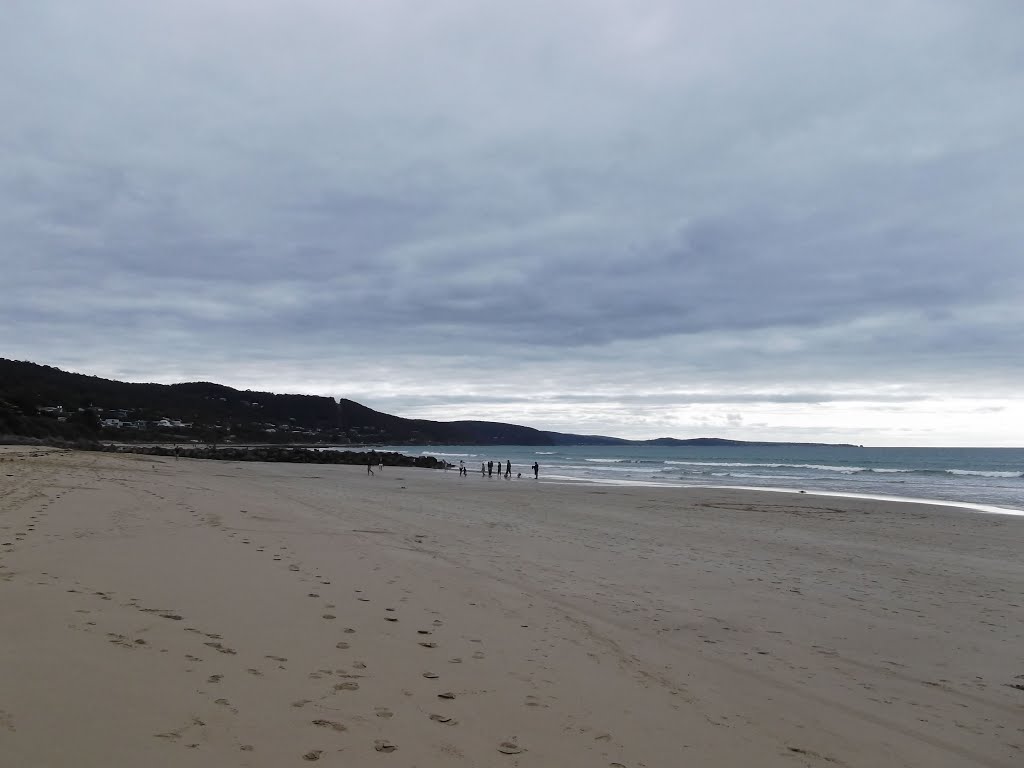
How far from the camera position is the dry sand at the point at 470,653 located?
13.0ft

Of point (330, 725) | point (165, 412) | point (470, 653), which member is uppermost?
point (165, 412)

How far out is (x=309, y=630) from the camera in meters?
5.99

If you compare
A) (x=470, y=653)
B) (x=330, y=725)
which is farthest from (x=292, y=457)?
(x=330, y=725)

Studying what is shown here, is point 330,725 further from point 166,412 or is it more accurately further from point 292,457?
point 166,412

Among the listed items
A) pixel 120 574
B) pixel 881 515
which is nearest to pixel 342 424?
pixel 881 515

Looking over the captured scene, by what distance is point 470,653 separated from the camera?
591 centimetres

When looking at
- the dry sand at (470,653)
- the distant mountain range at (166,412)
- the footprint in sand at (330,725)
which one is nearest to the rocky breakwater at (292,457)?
the distant mountain range at (166,412)

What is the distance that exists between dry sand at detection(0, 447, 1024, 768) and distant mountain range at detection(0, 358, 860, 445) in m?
68.4

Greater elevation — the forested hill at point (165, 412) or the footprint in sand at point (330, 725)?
the forested hill at point (165, 412)

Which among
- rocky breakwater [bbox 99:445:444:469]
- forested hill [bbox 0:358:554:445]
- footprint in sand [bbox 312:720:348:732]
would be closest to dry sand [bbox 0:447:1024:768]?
footprint in sand [bbox 312:720:348:732]

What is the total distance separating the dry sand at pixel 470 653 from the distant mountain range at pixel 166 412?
68.4m

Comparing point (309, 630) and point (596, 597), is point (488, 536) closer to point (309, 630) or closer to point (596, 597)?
point (596, 597)

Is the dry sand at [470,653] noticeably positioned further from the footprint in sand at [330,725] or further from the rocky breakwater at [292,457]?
the rocky breakwater at [292,457]

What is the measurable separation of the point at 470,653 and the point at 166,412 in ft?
452
